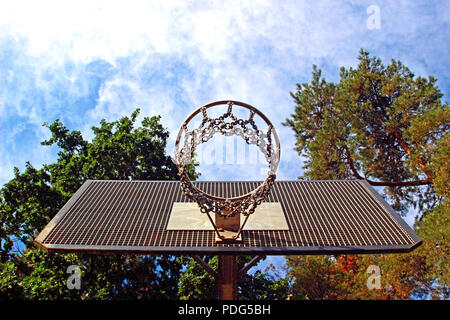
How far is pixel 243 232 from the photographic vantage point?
31.2ft

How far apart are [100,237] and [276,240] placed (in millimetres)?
4503

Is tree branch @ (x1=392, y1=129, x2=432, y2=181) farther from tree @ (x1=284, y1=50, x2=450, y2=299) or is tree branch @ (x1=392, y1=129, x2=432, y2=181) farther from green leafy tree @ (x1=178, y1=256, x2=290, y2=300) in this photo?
green leafy tree @ (x1=178, y1=256, x2=290, y2=300)

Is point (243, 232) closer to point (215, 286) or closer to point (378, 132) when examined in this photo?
point (215, 286)

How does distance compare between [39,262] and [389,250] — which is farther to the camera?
[39,262]

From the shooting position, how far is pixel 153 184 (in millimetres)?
13273

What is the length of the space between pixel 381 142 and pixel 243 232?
598 inches

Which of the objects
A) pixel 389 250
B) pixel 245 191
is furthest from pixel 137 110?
pixel 389 250

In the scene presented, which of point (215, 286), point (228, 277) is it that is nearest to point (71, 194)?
point (215, 286)

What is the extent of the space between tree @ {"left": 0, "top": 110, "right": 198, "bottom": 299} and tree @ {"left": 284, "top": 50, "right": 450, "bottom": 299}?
7.78 metres

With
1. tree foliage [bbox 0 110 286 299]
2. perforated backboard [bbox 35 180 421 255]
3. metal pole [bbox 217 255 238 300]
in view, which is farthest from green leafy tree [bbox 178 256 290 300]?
metal pole [bbox 217 255 238 300]

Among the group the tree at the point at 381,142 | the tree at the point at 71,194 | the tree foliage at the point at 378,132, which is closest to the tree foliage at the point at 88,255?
the tree at the point at 71,194

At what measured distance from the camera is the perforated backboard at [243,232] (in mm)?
8945

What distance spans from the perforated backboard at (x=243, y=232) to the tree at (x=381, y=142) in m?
6.21
